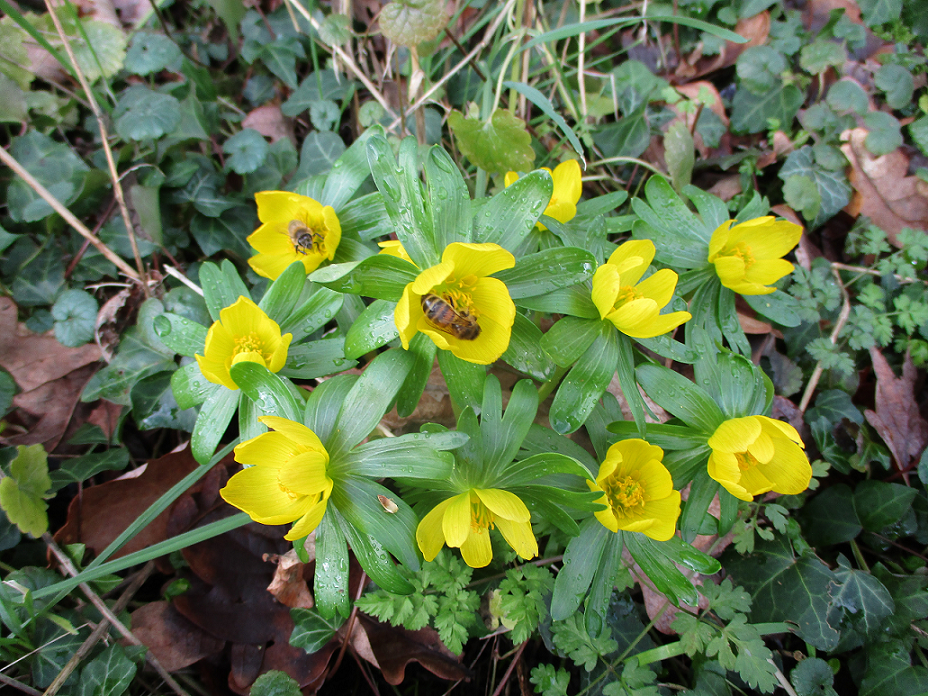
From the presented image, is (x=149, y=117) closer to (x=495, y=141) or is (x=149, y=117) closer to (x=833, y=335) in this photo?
(x=495, y=141)

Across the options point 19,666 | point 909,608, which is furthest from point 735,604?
point 19,666

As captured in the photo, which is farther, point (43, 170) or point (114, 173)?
point (43, 170)

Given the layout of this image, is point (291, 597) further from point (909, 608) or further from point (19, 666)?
point (909, 608)

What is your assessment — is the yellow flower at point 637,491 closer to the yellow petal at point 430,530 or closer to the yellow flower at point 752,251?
the yellow petal at point 430,530

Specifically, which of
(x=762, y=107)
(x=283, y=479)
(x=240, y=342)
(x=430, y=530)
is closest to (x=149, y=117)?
(x=240, y=342)

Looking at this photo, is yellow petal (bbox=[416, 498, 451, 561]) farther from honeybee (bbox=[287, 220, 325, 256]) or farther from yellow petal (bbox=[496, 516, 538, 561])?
honeybee (bbox=[287, 220, 325, 256])

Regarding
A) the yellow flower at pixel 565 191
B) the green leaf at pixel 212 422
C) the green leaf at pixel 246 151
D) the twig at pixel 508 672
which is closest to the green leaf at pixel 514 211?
the yellow flower at pixel 565 191
